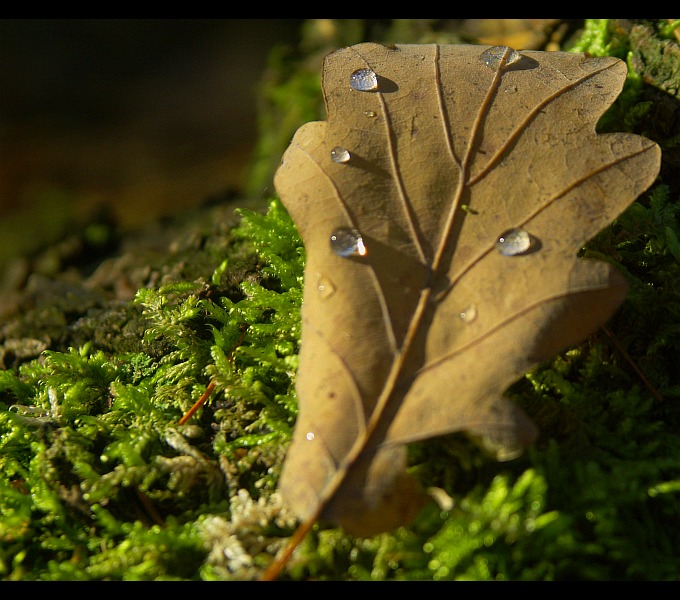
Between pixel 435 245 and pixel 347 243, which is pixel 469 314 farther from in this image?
pixel 347 243

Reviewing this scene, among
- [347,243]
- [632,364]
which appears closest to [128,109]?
[347,243]

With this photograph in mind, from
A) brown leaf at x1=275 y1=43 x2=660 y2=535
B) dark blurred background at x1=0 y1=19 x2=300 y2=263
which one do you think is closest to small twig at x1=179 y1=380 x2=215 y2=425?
brown leaf at x1=275 y1=43 x2=660 y2=535

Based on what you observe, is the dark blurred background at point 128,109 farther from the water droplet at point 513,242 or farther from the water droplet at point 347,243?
the water droplet at point 513,242

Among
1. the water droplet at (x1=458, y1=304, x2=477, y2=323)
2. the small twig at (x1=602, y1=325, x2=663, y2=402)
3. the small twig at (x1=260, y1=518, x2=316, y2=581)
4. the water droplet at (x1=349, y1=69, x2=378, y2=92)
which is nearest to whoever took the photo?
the small twig at (x1=260, y1=518, x2=316, y2=581)

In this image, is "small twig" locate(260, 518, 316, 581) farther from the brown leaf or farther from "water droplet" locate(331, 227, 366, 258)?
"water droplet" locate(331, 227, 366, 258)

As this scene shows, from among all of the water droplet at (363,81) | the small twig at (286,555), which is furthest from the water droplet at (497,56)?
the small twig at (286,555)

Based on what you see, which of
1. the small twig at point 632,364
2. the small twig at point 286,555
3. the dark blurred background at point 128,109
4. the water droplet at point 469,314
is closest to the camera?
the small twig at point 286,555
